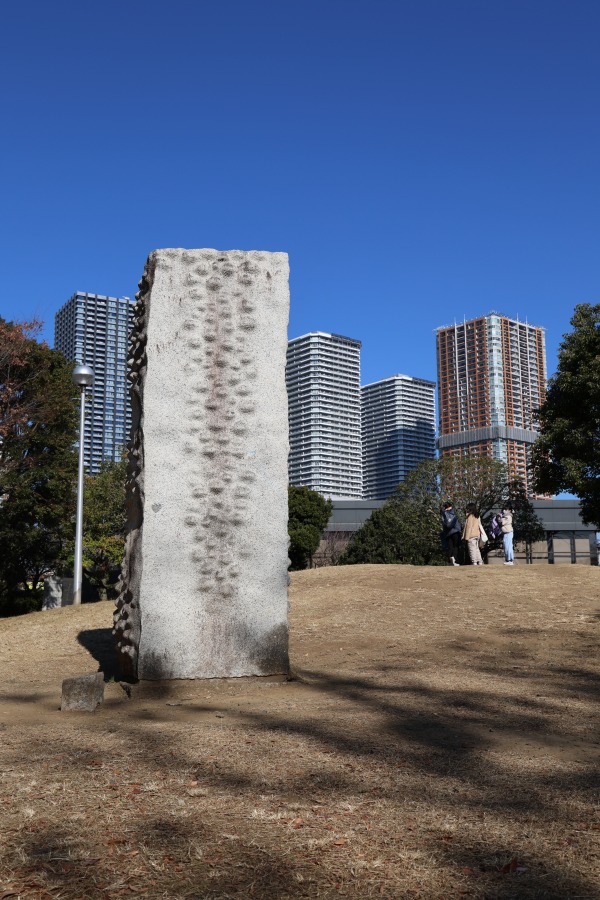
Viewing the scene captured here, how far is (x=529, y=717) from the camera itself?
5773mm

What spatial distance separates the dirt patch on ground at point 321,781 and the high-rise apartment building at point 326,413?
9937 centimetres

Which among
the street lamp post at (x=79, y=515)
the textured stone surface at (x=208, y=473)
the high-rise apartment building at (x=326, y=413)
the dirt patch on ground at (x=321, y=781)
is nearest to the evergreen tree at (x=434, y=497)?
the street lamp post at (x=79, y=515)

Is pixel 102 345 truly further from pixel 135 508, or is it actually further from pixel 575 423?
pixel 135 508

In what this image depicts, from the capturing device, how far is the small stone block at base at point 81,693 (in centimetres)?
646

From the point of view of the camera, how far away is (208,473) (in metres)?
7.34

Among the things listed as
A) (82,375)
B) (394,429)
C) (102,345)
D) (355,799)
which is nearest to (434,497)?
(82,375)

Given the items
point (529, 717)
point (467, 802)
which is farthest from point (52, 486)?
point (467, 802)

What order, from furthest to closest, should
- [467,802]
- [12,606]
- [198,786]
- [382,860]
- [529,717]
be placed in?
[12,606]
[529,717]
[198,786]
[467,802]
[382,860]

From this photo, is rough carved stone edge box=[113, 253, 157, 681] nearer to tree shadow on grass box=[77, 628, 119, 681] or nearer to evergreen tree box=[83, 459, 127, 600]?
tree shadow on grass box=[77, 628, 119, 681]

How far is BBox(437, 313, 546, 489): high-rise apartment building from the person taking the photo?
333ft

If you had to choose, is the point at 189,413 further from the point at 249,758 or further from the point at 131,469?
the point at 249,758

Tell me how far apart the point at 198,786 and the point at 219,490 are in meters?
3.63

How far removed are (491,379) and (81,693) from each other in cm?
10477

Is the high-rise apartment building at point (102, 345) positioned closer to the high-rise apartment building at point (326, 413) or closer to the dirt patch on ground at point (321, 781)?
the dirt patch on ground at point (321, 781)
